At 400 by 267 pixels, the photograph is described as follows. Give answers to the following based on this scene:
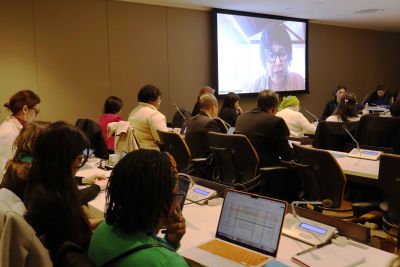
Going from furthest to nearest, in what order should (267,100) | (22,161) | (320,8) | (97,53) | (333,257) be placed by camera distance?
(320,8) → (97,53) → (267,100) → (22,161) → (333,257)

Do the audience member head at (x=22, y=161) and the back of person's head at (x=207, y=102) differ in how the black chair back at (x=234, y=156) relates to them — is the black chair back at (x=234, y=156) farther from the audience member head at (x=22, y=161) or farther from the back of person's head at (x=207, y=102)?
the audience member head at (x=22, y=161)

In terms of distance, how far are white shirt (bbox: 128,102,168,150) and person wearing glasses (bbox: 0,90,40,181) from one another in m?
1.23

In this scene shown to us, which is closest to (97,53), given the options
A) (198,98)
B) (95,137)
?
(198,98)

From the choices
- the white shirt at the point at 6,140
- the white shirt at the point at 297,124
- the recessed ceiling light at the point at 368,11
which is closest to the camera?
the white shirt at the point at 6,140

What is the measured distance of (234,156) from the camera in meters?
3.62

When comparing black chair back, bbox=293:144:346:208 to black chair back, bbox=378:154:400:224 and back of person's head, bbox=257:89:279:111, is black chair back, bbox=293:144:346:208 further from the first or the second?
back of person's head, bbox=257:89:279:111

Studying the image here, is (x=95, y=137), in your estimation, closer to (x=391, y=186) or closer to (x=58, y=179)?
(x=58, y=179)

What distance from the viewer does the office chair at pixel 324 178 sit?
2.80m

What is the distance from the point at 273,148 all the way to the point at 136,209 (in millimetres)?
2644

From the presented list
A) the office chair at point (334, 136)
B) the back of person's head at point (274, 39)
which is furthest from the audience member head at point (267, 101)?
the back of person's head at point (274, 39)

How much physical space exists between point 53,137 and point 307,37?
8.52m

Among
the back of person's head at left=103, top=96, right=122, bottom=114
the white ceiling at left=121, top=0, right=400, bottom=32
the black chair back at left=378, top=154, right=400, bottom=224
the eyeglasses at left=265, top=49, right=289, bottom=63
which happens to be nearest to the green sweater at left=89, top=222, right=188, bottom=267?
the black chair back at left=378, top=154, right=400, bottom=224

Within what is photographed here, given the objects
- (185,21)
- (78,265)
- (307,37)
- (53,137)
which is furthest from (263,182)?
(307,37)

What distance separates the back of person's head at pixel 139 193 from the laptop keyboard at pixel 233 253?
52 cm
